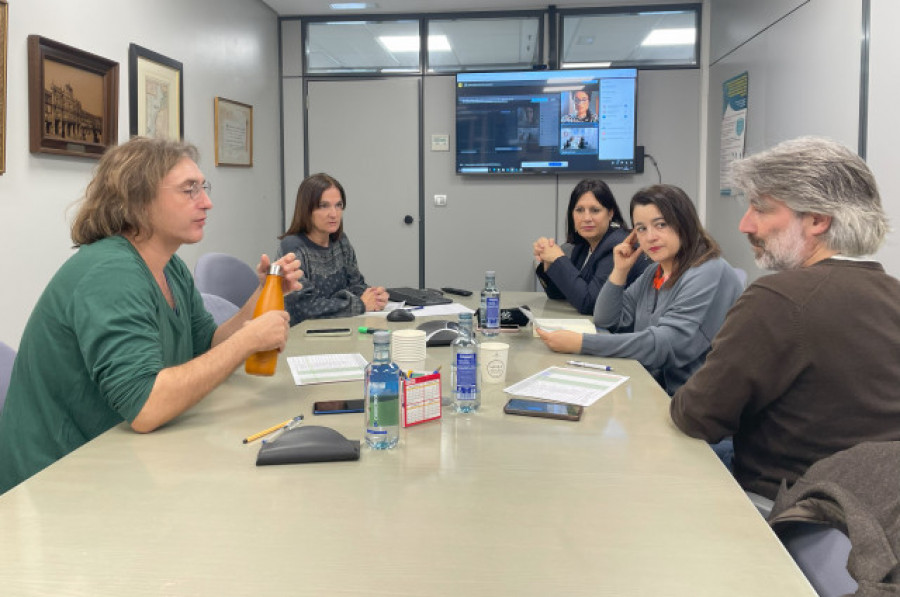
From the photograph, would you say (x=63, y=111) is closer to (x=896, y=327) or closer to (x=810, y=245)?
(x=810, y=245)

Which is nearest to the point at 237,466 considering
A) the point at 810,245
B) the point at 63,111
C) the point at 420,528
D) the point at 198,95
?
the point at 420,528

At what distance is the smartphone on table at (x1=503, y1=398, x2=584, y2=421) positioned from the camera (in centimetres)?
152

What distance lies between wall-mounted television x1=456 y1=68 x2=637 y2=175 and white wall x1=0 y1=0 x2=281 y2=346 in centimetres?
146

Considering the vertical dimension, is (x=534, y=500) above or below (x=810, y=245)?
below

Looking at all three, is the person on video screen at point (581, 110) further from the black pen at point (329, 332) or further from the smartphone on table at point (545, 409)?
the smartphone on table at point (545, 409)

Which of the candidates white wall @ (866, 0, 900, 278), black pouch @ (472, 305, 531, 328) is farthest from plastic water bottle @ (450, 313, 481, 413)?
white wall @ (866, 0, 900, 278)

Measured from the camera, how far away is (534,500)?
110 centimetres

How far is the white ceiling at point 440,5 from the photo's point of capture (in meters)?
5.12

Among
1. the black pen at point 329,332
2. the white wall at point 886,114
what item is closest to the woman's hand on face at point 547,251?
the black pen at point 329,332

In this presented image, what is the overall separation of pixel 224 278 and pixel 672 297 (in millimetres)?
1874

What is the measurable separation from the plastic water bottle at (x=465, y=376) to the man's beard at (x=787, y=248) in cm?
65

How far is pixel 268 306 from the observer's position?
181 centimetres

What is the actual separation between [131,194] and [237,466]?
0.74m

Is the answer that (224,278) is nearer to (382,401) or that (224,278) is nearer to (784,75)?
(382,401)
